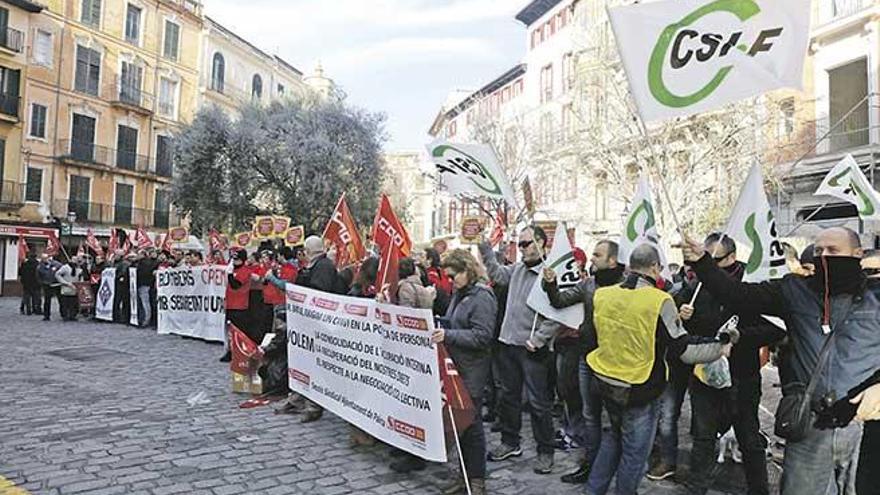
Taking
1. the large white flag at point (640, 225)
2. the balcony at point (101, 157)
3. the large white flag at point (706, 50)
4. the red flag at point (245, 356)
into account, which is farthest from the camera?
the balcony at point (101, 157)

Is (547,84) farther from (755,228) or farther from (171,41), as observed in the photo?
(755,228)

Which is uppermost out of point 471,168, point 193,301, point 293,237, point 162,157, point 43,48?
point 43,48

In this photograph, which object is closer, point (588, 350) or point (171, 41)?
point (588, 350)

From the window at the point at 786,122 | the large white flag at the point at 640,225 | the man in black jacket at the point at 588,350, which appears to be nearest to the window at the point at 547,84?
the window at the point at 786,122

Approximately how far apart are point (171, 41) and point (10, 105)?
12832mm

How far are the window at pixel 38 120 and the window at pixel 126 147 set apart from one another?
4.88 metres

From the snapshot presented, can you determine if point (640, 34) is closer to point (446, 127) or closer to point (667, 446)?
point (667, 446)

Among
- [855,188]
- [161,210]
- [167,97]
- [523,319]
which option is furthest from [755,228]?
[167,97]

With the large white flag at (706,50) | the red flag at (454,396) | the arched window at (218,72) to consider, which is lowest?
the red flag at (454,396)

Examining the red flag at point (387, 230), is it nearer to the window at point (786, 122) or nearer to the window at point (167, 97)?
the window at point (786, 122)

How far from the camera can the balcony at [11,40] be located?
3241 centimetres

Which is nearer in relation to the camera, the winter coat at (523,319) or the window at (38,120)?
the winter coat at (523,319)

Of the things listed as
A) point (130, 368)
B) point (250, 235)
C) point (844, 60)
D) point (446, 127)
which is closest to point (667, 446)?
point (130, 368)

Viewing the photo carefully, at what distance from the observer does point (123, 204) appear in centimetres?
4025
